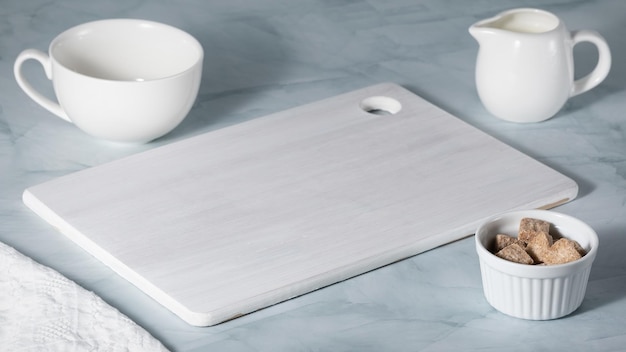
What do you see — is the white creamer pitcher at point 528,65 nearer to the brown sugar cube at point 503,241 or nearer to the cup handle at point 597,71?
the cup handle at point 597,71

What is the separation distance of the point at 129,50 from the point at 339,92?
10.8 inches

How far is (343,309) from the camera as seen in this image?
1052mm

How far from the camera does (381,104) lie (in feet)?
4.58

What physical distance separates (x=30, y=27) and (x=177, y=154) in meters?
0.46

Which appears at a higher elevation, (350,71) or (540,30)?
(540,30)

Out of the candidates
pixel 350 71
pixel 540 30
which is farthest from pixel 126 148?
pixel 540 30

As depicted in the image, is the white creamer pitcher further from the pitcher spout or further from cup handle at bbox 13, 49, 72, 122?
cup handle at bbox 13, 49, 72, 122

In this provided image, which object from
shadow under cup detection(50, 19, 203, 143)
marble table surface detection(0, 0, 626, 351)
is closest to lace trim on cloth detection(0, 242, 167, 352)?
marble table surface detection(0, 0, 626, 351)

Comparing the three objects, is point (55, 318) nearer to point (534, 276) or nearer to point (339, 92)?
point (534, 276)

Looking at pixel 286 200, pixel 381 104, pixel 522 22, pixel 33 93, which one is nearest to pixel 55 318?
pixel 286 200

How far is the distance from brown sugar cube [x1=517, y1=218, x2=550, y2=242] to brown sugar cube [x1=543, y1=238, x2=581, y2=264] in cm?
3

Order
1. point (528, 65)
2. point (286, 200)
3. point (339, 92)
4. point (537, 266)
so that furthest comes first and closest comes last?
1. point (339, 92)
2. point (528, 65)
3. point (286, 200)
4. point (537, 266)

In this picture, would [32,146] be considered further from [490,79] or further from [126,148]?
[490,79]

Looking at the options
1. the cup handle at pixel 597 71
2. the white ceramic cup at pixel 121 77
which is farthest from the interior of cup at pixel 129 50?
the cup handle at pixel 597 71
